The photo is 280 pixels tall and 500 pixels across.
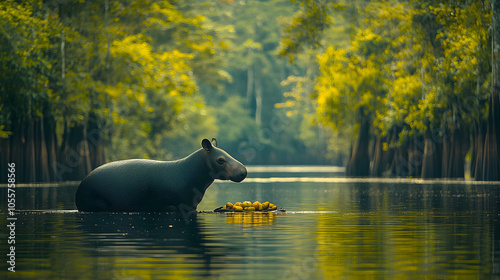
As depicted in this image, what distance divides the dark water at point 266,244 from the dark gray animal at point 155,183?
0.56 metres

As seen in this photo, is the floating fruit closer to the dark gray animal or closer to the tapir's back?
the dark gray animal

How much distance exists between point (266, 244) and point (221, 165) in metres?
7.53

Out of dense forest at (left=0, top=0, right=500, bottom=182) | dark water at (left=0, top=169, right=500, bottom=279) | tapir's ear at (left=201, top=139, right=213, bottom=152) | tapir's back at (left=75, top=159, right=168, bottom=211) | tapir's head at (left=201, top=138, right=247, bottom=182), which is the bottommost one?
dark water at (left=0, top=169, right=500, bottom=279)

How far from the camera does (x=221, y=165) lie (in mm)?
22969

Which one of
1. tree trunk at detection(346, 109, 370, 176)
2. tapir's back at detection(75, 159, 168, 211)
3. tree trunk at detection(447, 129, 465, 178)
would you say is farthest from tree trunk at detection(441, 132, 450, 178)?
tapir's back at detection(75, 159, 168, 211)

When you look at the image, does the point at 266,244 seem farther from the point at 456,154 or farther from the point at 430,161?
the point at 430,161

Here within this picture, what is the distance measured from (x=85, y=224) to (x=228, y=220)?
2908 millimetres

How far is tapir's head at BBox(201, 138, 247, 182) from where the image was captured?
2270 cm

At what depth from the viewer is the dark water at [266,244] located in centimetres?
→ 1230

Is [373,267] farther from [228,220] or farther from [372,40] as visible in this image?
[372,40]

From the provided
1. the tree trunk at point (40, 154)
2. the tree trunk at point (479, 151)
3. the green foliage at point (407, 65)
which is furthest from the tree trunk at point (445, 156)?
the tree trunk at point (40, 154)

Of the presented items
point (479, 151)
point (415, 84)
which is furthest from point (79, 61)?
point (479, 151)

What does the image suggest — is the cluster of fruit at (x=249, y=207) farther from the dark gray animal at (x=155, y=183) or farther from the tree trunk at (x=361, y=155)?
the tree trunk at (x=361, y=155)

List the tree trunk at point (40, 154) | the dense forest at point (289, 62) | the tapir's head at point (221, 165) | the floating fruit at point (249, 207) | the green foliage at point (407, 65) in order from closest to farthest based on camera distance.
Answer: the tapir's head at point (221, 165) < the floating fruit at point (249, 207) < the dense forest at point (289, 62) < the tree trunk at point (40, 154) < the green foliage at point (407, 65)
